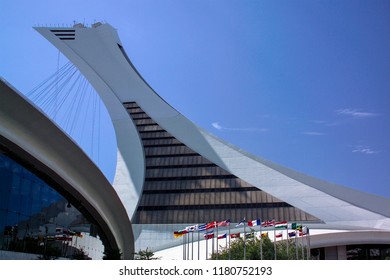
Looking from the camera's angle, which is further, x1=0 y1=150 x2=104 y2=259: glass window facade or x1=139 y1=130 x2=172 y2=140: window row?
x1=139 y1=130 x2=172 y2=140: window row

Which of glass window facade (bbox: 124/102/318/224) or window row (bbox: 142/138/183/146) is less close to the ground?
window row (bbox: 142/138/183/146)

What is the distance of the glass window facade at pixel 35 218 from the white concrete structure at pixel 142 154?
26.5m

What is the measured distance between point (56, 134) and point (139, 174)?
3766 centimetres

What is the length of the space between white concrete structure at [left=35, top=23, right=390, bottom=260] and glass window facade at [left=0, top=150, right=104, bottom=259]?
1045 inches

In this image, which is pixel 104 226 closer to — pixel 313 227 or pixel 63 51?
pixel 313 227

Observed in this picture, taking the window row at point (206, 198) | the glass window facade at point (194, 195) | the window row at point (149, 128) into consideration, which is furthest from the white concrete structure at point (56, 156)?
the window row at point (149, 128)

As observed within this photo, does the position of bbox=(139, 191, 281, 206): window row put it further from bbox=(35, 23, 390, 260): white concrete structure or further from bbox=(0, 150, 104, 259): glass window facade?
bbox=(0, 150, 104, 259): glass window facade

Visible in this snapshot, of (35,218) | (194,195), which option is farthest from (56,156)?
(194,195)

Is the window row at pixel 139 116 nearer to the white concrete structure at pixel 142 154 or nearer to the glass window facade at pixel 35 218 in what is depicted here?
the white concrete structure at pixel 142 154

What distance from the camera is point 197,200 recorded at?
4656 centimetres

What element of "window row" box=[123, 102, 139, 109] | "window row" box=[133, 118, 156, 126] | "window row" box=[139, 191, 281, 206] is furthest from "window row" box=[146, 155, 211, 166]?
"window row" box=[123, 102, 139, 109]

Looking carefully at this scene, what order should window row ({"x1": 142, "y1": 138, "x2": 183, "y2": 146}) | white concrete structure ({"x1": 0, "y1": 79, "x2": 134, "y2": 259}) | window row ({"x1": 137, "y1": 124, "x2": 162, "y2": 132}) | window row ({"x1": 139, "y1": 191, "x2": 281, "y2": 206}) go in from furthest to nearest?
window row ({"x1": 137, "y1": 124, "x2": 162, "y2": 132}) → window row ({"x1": 142, "y1": 138, "x2": 183, "y2": 146}) → window row ({"x1": 139, "y1": 191, "x2": 281, "y2": 206}) → white concrete structure ({"x1": 0, "y1": 79, "x2": 134, "y2": 259})

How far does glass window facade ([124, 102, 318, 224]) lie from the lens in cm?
4431
